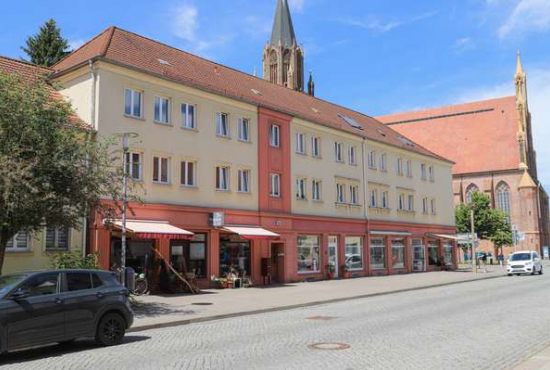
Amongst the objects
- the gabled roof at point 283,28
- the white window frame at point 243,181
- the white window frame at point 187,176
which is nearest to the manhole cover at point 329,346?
the white window frame at point 187,176

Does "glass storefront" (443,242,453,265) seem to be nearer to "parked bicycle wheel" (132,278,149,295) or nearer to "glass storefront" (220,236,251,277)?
"glass storefront" (220,236,251,277)

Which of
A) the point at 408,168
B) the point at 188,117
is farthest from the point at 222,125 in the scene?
the point at 408,168

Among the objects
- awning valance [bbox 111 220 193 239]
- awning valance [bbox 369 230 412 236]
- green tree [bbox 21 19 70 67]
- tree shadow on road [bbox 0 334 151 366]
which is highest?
green tree [bbox 21 19 70 67]

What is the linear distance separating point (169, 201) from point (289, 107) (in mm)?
12039

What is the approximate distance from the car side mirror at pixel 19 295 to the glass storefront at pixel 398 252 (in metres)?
33.1

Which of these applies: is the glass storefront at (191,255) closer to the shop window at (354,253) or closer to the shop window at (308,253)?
the shop window at (308,253)

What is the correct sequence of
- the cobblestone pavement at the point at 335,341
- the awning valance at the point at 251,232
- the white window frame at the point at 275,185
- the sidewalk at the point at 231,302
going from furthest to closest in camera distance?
the white window frame at the point at 275,185 < the awning valance at the point at 251,232 < the sidewalk at the point at 231,302 < the cobblestone pavement at the point at 335,341

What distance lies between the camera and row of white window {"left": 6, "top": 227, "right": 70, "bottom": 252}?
1981cm

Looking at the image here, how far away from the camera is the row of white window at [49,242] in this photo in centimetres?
1981

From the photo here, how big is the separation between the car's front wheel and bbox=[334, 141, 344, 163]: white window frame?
1010 inches

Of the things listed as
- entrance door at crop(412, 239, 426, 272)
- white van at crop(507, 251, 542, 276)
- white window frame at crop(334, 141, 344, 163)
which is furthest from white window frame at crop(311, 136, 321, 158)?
white van at crop(507, 251, 542, 276)

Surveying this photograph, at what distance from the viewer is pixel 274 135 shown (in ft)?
103

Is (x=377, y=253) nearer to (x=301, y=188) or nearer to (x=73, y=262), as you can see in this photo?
(x=301, y=188)

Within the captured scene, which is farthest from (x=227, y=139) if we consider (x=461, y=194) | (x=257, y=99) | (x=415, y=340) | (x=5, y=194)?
(x=461, y=194)
